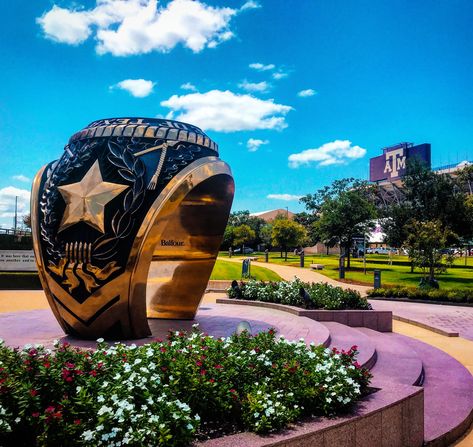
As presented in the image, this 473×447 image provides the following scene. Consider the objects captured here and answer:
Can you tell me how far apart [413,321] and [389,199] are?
78349mm

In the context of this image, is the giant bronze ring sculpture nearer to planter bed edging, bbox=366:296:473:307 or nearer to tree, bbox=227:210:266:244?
planter bed edging, bbox=366:296:473:307

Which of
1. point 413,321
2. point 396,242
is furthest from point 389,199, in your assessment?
point 413,321

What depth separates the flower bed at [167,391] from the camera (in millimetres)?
3721

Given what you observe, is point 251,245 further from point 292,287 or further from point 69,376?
point 69,376

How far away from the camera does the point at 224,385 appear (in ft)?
15.4

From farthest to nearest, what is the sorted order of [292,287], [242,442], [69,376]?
[292,287] → [69,376] → [242,442]

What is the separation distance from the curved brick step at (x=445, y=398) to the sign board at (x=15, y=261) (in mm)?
22238

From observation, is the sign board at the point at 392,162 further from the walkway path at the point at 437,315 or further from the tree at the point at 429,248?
the walkway path at the point at 437,315

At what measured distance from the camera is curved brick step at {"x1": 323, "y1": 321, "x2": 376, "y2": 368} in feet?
26.6

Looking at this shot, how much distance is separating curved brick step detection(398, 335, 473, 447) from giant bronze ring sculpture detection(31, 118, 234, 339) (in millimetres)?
4619

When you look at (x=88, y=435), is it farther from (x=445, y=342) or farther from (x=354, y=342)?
(x=445, y=342)

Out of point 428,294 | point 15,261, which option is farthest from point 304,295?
point 15,261

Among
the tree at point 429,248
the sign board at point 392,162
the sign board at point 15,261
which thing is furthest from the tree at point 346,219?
the sign board at point 392,162

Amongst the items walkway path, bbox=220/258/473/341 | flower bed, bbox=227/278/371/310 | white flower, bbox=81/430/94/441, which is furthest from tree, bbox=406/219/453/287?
white flower, bbox=81/430/94/441
